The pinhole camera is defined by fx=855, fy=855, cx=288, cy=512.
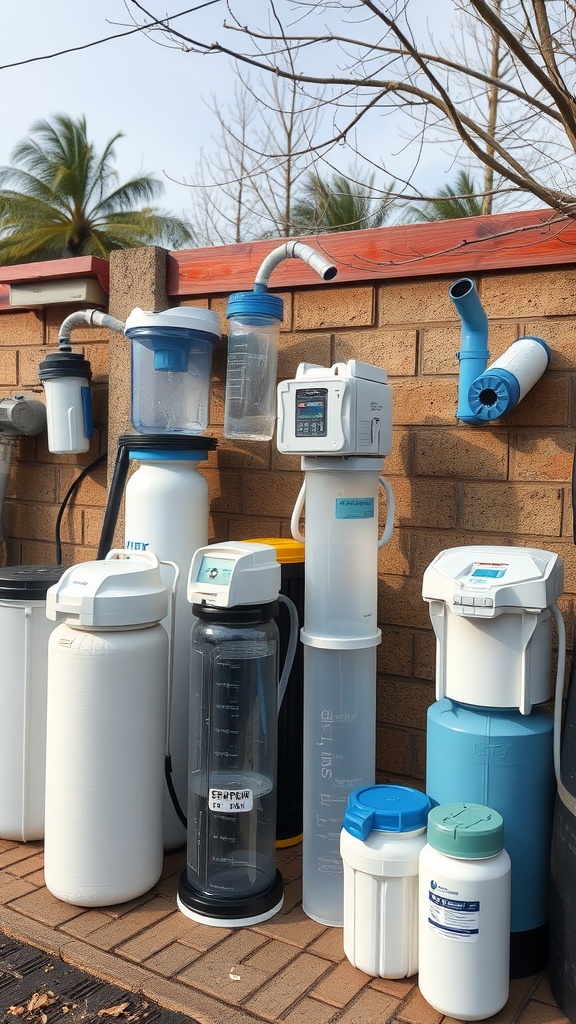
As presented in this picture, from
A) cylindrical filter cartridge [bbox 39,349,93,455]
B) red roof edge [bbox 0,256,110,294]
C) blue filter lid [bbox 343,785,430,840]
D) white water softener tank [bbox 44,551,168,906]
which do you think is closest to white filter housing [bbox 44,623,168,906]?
white water softener tank [bbox 44,551,168,906]

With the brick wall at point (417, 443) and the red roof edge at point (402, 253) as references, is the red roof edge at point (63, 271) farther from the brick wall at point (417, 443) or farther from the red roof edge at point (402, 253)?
the red roof edge at point (402, 253)

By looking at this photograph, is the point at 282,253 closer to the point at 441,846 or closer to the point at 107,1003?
the point at 441,846

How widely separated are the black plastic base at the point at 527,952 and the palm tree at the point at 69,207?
14619mm

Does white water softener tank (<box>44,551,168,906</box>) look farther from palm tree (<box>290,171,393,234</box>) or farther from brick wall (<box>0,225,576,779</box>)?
palm tree (<box>290,171,393,234</box>)

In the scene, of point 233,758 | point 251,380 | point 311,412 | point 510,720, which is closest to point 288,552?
point 311,412

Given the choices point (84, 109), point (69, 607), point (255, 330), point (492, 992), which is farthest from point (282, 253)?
point (84, 109)

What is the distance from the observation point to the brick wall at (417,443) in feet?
8.64

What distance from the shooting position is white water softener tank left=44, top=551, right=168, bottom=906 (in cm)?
229

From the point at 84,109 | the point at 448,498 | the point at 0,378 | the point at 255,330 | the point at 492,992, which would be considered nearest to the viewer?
the point at 492,992

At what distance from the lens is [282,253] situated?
2.87 m

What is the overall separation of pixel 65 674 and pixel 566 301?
1829 millimetres

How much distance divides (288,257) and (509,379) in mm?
943

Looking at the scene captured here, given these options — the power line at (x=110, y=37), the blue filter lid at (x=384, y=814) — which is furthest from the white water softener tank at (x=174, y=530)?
the power line at (x=110, y=37)

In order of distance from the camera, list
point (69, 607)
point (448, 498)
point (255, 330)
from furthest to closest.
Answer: point (255, 330) < point (448, 498) < point (69, 607)
